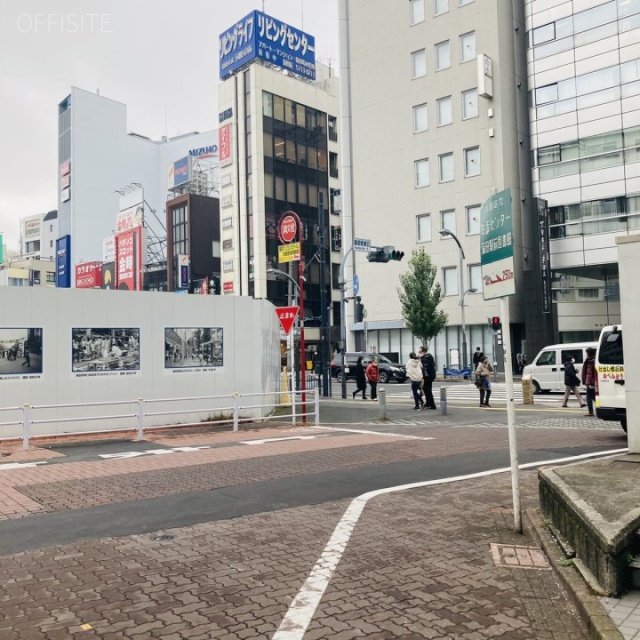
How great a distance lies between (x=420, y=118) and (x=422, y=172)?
13.2 ft

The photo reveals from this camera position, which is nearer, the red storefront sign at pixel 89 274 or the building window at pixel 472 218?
the building window at pixel 472 218

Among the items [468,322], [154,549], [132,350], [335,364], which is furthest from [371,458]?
[468,322]

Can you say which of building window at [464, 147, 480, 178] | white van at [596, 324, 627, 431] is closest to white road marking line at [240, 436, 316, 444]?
white van at [596, 324, 627, 431]

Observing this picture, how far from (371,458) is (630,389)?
4.24m

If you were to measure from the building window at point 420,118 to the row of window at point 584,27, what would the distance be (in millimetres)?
8179

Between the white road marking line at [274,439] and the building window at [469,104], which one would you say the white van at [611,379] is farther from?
the building window at [469,104]

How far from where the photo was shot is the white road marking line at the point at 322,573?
14.0ft

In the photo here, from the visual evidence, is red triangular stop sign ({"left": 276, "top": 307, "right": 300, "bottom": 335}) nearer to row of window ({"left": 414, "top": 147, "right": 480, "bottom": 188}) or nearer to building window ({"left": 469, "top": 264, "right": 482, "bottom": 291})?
building window ({"left": 469, "top": 264, "right": 482, "bottom": 291})

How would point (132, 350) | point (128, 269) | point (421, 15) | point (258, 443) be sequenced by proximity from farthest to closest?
point (128, 269)
point (421, 15)
point (132, 350)
point (258, 443)

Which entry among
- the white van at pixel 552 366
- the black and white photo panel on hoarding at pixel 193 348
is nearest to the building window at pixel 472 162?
the white van at pixel 552 366

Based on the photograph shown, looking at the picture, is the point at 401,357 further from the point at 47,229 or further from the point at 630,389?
the point at 47,229

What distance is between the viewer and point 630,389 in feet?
29.4

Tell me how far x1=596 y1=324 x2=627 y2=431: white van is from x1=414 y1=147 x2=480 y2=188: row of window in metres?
33.8

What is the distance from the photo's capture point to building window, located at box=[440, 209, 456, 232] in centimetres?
4591
